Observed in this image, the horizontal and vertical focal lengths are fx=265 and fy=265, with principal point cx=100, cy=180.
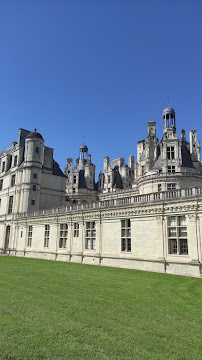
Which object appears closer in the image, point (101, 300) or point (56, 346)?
point (56, 346)

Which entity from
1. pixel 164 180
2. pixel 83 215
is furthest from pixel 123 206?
pixel 164 180

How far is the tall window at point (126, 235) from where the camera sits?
20.1 metres

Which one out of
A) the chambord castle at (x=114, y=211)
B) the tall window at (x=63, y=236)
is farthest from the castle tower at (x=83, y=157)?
the tall window at (x=63, y=236)

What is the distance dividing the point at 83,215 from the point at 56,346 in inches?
751

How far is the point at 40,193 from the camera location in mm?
40625

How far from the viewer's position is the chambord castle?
17.1 metres

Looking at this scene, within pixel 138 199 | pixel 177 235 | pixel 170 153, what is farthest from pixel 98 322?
pixel 170 153

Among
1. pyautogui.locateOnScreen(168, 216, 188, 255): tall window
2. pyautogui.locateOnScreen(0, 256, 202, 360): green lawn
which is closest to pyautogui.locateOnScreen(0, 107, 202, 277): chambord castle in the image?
pyautogui.locateOnScreen(168, 216, 188, 255): tall window

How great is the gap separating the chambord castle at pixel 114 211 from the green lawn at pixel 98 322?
5767mm

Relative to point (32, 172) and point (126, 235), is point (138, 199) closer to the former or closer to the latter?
point (126, 235)

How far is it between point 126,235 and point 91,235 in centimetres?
430

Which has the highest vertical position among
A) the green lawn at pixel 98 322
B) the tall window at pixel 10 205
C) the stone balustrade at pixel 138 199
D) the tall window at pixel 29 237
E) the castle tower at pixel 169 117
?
the castle tower at pixel 169 117

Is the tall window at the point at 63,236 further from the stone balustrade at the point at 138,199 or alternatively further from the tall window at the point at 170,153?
the tall window at the point at 170,153

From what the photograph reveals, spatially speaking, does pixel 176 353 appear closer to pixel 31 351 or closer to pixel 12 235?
pixel 31 351
